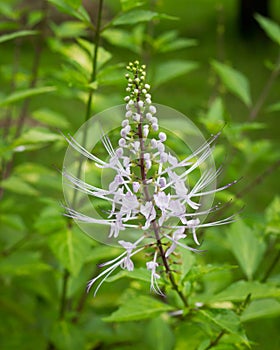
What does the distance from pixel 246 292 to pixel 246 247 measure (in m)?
0.50

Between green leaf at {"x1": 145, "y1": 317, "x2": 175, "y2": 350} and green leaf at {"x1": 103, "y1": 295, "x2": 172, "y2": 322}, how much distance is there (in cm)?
51

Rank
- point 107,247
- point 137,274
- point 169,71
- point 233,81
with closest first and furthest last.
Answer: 1. point 137,274
2. point 107,247
3. point 233,81
4. point 169,71

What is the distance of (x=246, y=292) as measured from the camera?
1.51 meters

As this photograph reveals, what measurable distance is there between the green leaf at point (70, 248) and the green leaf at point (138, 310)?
1.02 feet

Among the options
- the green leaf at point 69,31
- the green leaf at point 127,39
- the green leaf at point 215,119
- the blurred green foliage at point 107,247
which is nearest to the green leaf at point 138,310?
the blurred green foliage at point 107,247

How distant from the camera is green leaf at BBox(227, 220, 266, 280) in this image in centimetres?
195

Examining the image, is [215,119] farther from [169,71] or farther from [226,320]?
[226,320]

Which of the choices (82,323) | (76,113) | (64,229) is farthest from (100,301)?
(76,113)

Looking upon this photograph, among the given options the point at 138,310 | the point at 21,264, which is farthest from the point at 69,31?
the point at 138,310

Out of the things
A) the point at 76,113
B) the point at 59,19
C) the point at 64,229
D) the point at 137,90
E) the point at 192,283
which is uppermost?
the point at 59,19

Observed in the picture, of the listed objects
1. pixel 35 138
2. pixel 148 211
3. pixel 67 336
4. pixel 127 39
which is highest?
pixel 127 39

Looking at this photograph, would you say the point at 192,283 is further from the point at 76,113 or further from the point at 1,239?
the point at 76,113

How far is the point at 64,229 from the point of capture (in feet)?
6.36

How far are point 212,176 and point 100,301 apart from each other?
1.55 m
